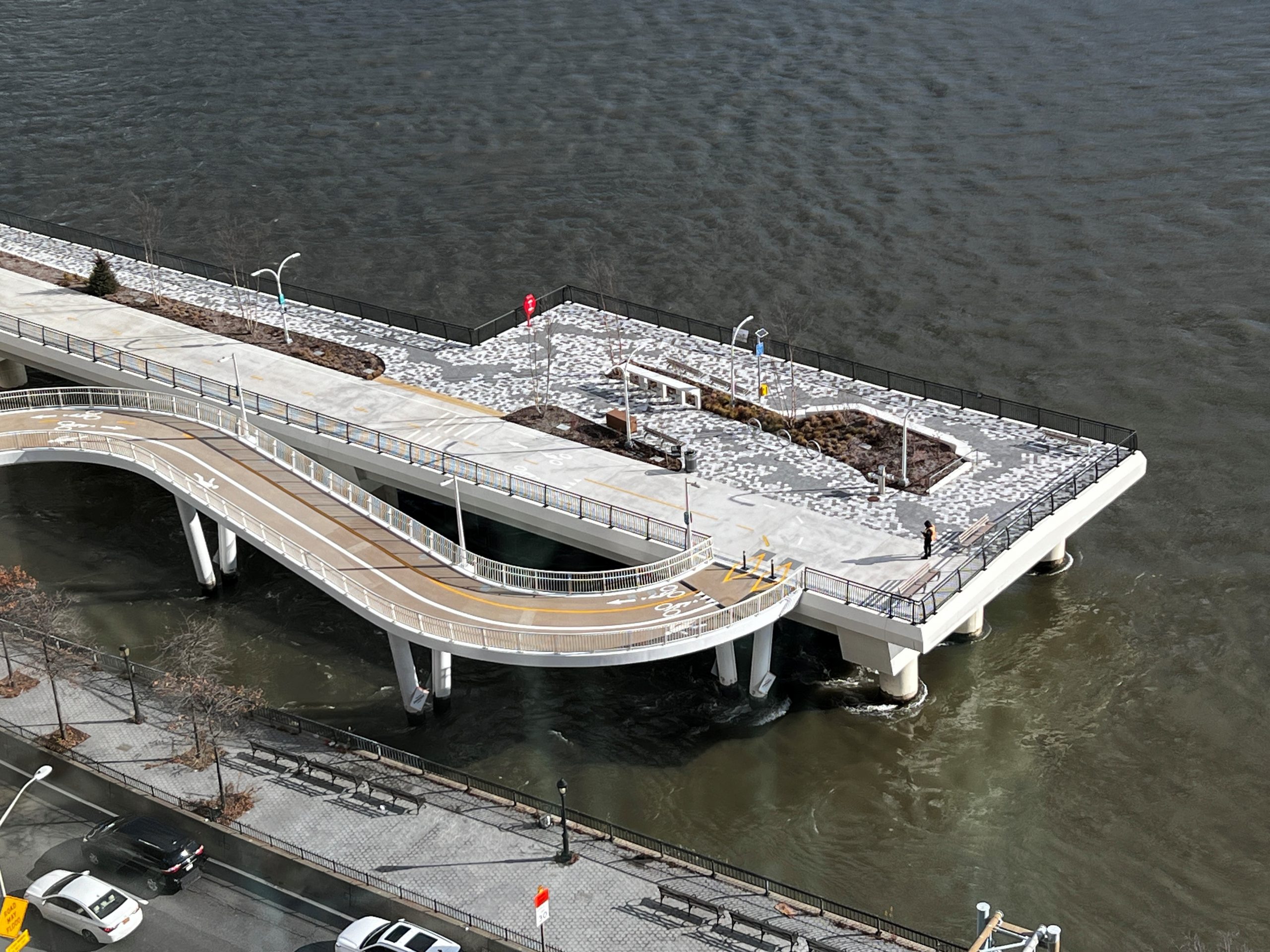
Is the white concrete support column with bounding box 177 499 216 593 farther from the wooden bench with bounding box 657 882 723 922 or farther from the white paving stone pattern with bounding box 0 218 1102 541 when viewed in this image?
the wooden bench with bounding box 657 882 723 922

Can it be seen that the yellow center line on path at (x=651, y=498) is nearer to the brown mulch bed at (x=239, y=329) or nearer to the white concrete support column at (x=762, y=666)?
the white concrete support column at (x=762, y=666)

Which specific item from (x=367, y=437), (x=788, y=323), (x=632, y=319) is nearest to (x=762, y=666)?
(x=367, y=437)

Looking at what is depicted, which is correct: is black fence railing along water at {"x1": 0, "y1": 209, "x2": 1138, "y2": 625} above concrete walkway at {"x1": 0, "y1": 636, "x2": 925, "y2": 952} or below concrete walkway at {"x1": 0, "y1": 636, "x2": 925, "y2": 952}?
above

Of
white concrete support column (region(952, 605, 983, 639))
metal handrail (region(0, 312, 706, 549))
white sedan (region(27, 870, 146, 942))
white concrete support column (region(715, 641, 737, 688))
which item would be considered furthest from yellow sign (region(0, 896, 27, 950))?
white concrete support column (region(952, 605, 983, 639))

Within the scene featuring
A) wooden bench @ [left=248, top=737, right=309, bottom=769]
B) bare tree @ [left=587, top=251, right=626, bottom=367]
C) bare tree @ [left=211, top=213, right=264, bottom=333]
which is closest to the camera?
wooden bench @ [left=248, top=737, right=309, bottom=769]

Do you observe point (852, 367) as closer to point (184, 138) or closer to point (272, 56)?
point (184, 138)

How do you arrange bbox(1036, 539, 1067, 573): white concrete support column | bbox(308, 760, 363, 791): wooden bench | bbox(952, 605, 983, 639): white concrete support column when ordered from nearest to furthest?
bbox(308, 760, 363, 791): wooden bench
bbox(952, 605, 983, 639): white concrete support column
bbox(1036, 539, 1067, 573): white concrete support column

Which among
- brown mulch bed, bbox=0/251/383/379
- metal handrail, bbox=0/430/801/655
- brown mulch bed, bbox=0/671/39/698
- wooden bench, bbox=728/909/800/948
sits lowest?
wooden bench, bbox=728/909/800/948
